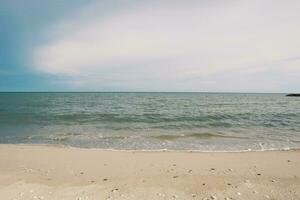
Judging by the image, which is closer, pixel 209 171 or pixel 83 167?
pixel 209 171

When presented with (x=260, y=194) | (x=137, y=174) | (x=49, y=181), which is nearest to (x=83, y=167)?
(x=49, y=181)

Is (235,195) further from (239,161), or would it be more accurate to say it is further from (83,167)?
(83,167)

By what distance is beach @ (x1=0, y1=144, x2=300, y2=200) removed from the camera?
15.5 ft

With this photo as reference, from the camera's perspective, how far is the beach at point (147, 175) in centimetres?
472

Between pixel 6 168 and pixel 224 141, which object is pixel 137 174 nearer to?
pixel 6 168

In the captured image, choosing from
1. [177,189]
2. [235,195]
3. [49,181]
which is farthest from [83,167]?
[235,195]

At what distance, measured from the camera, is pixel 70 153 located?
852cm

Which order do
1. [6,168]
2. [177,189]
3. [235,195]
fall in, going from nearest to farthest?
[235,195] → [177,189] → [6,168]

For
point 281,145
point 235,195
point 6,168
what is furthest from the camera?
point 281,145

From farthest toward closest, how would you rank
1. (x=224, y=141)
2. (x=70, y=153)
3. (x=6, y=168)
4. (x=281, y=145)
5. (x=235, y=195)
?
(x=224, y=141), (x=281, y=145), (x=70, y=153), (x=6, y=168), (x=235, y=195)

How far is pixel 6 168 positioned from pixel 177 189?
5.23m

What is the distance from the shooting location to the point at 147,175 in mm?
5938

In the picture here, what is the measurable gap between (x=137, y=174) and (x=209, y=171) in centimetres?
202

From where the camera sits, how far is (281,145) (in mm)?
10227
